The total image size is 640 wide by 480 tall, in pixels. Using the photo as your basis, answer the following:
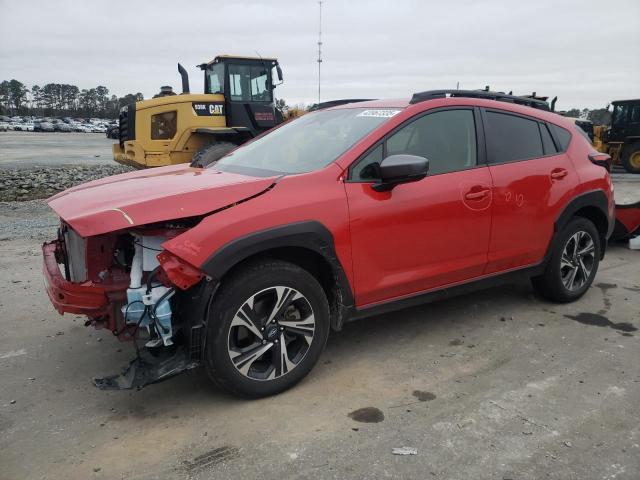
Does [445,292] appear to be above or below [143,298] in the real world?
below

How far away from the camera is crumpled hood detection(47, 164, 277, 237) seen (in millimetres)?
2730

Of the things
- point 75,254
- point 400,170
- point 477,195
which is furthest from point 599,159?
point 75,254

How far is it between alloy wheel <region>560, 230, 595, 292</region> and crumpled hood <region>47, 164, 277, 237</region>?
285cm

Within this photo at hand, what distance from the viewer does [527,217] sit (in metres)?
4.09

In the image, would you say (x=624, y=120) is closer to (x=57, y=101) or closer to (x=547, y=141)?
(x=547, y=141)

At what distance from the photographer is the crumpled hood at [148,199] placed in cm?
273

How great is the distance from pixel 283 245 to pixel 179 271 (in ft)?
1.95

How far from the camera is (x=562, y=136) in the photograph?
14.8 feet

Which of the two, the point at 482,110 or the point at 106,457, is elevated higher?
the point at 482,110

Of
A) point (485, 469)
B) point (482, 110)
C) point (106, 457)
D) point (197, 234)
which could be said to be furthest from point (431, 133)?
point (106, 457)

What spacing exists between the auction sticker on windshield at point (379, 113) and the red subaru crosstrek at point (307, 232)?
18 millimetres

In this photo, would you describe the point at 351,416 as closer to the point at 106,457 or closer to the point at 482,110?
the point at 106,457

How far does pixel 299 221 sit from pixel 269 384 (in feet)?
3.16

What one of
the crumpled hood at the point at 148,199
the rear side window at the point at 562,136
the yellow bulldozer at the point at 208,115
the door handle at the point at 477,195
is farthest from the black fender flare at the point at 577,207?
the yellow bulldozer at the point at 208,115
